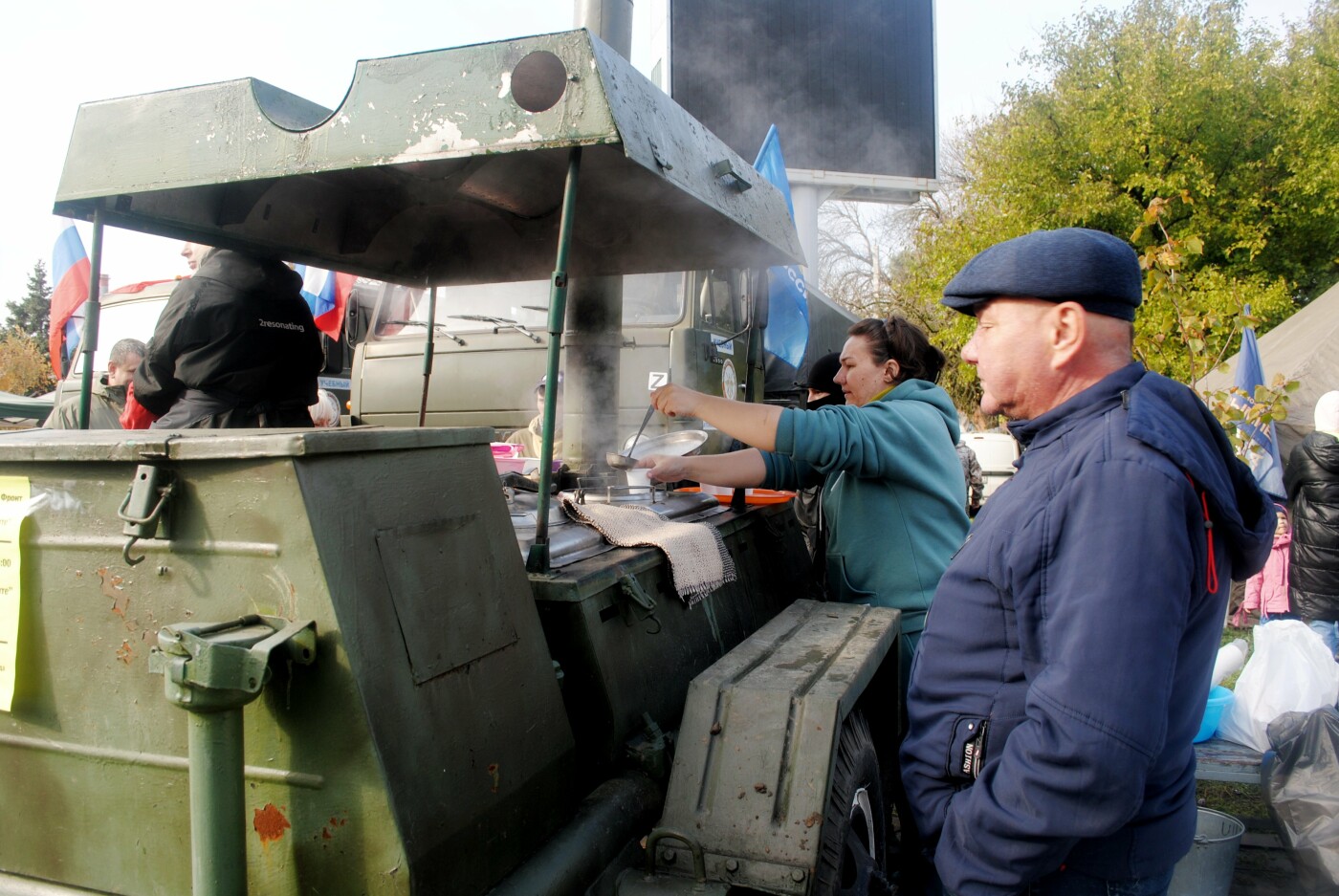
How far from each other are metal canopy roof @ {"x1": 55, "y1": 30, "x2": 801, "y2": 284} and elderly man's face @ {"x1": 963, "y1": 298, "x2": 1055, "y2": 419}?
814mm

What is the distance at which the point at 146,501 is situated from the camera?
1.46m

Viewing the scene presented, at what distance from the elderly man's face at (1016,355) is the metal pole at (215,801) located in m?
1.28

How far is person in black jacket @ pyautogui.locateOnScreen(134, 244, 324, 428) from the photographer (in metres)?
3.00

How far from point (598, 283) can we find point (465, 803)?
2227 millimetres

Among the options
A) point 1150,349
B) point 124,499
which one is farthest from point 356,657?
point 1150,349

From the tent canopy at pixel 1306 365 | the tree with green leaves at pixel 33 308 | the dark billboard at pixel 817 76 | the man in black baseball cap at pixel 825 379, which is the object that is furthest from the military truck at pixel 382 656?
the tree with green leaves at pixel 33 308

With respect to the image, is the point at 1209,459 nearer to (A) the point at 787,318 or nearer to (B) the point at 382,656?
(B) the point at 382,656

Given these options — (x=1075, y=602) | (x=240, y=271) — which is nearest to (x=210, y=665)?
(x=1075, y=602)

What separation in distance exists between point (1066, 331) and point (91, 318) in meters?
2.40

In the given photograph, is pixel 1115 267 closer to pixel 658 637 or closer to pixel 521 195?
pixel 658 637

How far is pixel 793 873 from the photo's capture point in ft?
5.62

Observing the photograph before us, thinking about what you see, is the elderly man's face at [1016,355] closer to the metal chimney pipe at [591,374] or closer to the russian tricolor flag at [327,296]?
the metal chimney pipe at [591,374]

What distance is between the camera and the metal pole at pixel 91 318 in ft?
8.14

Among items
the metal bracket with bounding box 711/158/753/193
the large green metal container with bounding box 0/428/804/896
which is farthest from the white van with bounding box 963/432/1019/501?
the large green metal container with bounding box 0/428/804/896
